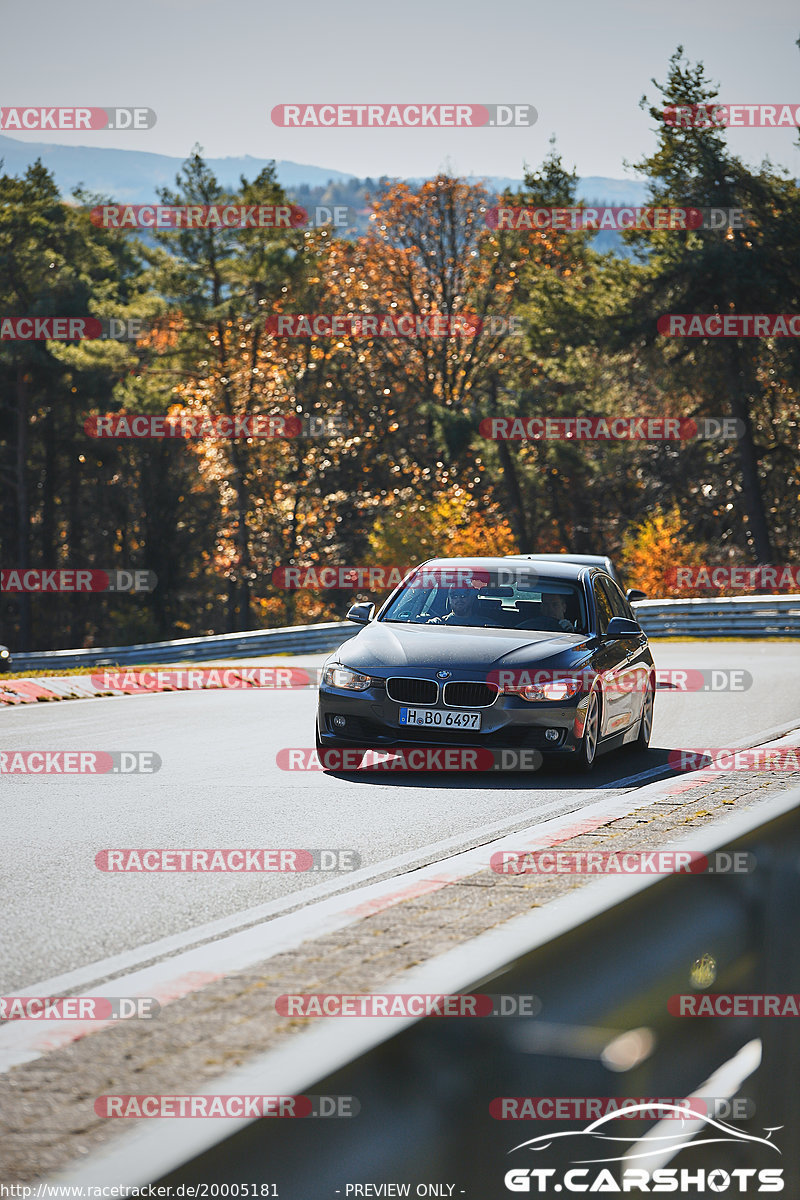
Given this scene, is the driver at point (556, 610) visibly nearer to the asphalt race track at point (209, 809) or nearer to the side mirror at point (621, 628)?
the side mirror at point (621, 628)

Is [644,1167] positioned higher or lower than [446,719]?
lower

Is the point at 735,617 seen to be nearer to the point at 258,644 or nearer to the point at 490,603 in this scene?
the point at 258,644

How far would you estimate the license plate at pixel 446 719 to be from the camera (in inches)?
395

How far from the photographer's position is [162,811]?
872 cm

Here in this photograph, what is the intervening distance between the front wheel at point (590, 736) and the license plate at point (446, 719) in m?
0.81

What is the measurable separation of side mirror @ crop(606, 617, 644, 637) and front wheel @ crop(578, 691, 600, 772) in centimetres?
89

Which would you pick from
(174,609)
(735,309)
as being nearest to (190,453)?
(174,609)
